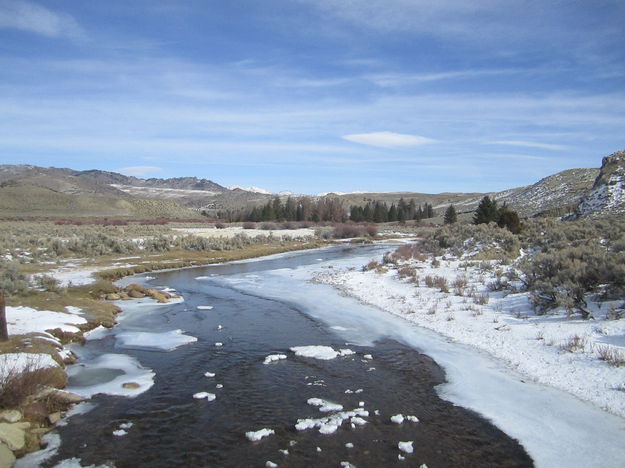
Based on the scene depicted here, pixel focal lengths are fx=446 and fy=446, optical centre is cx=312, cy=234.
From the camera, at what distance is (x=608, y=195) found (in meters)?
35.9

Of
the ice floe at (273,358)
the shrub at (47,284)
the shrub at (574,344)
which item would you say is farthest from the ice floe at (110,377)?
the shrub at (574,344)

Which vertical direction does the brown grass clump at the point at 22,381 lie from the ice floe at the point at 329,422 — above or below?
above

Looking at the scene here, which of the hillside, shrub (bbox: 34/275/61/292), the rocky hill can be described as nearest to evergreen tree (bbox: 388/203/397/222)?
the rocky hill

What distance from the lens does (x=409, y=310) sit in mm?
15500

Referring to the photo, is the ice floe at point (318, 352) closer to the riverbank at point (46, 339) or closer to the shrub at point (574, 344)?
the shrub at point (574, 344)

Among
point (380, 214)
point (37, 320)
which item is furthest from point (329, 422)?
point (380, 214)

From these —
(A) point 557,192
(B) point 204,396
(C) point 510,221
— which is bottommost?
(B) point 204,396

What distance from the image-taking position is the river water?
6734 millimetres

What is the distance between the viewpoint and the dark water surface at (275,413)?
6.67m

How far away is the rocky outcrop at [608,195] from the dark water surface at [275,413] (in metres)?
29.4

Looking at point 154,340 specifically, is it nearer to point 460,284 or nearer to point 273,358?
point 273,358

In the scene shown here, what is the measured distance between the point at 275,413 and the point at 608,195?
123ft

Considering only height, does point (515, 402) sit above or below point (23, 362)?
above

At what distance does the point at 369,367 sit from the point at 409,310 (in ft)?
17.7
